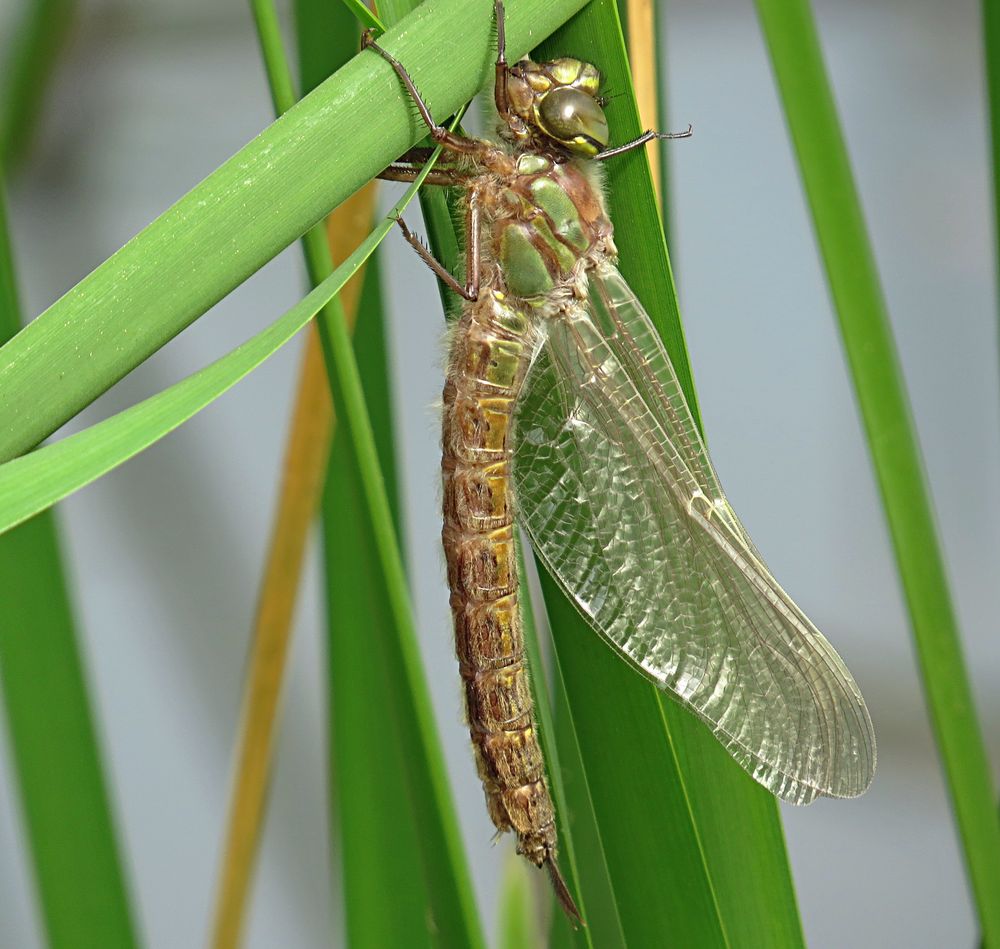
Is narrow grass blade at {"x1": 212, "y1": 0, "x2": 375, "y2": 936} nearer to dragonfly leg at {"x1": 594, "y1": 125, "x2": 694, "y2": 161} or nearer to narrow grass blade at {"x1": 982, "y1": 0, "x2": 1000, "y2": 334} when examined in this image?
dragonfly leg at {"x1": 594, "y1": 125, "x2": 694, "y2": 161}

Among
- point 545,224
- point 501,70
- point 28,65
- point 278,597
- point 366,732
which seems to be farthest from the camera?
point 28,65

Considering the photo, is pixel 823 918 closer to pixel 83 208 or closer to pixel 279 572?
pixel 279 572

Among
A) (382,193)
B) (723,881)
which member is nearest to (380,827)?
(723,881)

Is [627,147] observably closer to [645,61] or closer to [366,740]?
[645,61]

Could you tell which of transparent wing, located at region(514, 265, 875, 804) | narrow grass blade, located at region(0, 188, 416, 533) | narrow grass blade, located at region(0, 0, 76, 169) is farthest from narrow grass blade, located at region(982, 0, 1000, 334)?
narrow grass blade, located at region(0, 0, 76, 169)

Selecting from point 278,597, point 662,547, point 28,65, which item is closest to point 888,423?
point 662,547

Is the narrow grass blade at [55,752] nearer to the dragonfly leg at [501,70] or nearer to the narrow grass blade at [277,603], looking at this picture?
the narrow grass blade at [277,603]

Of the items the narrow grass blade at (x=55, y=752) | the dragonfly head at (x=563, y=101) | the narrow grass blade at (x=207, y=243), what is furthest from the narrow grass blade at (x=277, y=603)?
the narrow grass blade at (x=207, y=243)
